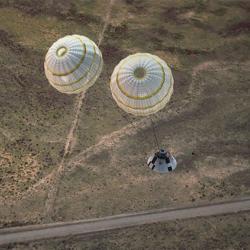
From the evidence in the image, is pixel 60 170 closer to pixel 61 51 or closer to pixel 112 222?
pixel 112 222

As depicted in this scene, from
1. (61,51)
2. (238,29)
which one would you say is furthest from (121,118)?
(238,29)

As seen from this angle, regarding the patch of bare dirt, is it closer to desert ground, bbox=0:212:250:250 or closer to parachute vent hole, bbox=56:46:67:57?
parachute vent hole, bbox=56:46:67:57

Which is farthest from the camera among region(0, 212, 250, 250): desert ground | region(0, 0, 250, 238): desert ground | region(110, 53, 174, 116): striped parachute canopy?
region(0, 0, 250, 238): desert ground

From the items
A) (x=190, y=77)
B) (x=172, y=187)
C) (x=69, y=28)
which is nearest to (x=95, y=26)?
(x=69, y=28)

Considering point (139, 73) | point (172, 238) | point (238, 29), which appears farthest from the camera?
point (238, 29)

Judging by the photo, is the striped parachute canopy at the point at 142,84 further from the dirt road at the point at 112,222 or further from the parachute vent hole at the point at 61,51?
the dirt road at the point at 112,222

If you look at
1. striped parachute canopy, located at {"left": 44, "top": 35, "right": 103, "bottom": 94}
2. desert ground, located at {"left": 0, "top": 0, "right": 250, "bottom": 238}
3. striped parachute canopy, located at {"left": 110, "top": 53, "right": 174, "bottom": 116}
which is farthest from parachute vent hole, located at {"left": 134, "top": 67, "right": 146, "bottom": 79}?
desert ground, located at {"left": 0, "top": 0, "right": 250, "bottom": 238}

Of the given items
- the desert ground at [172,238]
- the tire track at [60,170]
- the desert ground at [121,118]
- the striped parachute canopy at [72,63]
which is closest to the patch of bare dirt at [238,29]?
the desert ground at [121,118]
